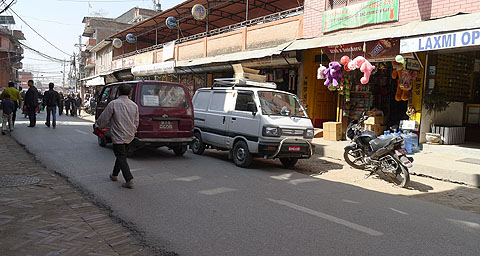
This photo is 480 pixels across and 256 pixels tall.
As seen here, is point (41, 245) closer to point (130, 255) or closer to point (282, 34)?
point (130, 255)

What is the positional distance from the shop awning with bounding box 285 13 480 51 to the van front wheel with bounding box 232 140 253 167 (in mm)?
4995

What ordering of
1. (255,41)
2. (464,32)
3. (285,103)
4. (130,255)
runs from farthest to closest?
(255,41), (285,103), (464,32), (130,255)

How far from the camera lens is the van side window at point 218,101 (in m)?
9.74

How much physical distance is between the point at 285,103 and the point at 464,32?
168 inches

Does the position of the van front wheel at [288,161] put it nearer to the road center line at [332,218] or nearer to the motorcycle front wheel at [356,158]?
the motorcycle front wheel at [356,158]

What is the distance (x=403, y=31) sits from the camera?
9.97 metres

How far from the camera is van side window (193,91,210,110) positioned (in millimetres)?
10445

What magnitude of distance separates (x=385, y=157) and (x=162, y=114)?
200 inches

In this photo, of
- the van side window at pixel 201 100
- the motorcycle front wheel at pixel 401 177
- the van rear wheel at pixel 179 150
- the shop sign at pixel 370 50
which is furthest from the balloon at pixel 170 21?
the motorcycle front wheel at pixel 401 177

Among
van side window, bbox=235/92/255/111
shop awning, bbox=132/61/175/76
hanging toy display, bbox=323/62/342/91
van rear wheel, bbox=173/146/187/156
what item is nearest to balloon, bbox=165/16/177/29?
shop awning, bbox=132/61/175/76

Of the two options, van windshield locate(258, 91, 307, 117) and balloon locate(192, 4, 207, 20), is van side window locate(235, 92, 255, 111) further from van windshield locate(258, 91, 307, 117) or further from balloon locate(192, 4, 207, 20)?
balloon locate(192, 4, 207, 20)

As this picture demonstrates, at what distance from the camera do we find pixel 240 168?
28.1 ft

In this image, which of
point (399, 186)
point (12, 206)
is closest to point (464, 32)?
point (399, 186)

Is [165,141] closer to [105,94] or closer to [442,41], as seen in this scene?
[105,94]
